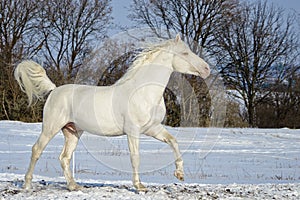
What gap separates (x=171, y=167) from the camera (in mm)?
11180

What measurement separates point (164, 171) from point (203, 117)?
6.68 feet

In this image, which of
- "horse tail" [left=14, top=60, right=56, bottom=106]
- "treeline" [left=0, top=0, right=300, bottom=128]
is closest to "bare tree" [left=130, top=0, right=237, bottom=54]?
"treeline" [left=0, top=0, right=300, bottom=128]

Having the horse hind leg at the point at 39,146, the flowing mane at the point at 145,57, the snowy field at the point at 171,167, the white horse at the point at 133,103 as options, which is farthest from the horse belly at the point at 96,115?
the snowy field at the point at 171,167

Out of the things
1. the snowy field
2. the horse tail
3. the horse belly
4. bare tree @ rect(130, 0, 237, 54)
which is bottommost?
the snowy field

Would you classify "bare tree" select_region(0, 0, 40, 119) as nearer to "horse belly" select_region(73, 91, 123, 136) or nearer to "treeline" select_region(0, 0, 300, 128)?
"treeline" select_region(0, 0, 300, 128)

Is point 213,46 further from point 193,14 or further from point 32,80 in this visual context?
point 32,80

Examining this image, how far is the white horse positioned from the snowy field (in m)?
0.56

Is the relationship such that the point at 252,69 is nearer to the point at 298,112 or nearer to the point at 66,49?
the point at 298,112

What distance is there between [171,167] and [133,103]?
615cm

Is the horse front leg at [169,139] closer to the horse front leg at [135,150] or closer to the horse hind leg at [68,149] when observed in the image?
the horse front leg at [135,150]

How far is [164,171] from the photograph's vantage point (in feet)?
33.2

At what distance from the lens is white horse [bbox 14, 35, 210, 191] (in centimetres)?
528

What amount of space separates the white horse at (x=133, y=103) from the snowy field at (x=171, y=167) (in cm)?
56

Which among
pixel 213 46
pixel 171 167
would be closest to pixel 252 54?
pixel 213 46
